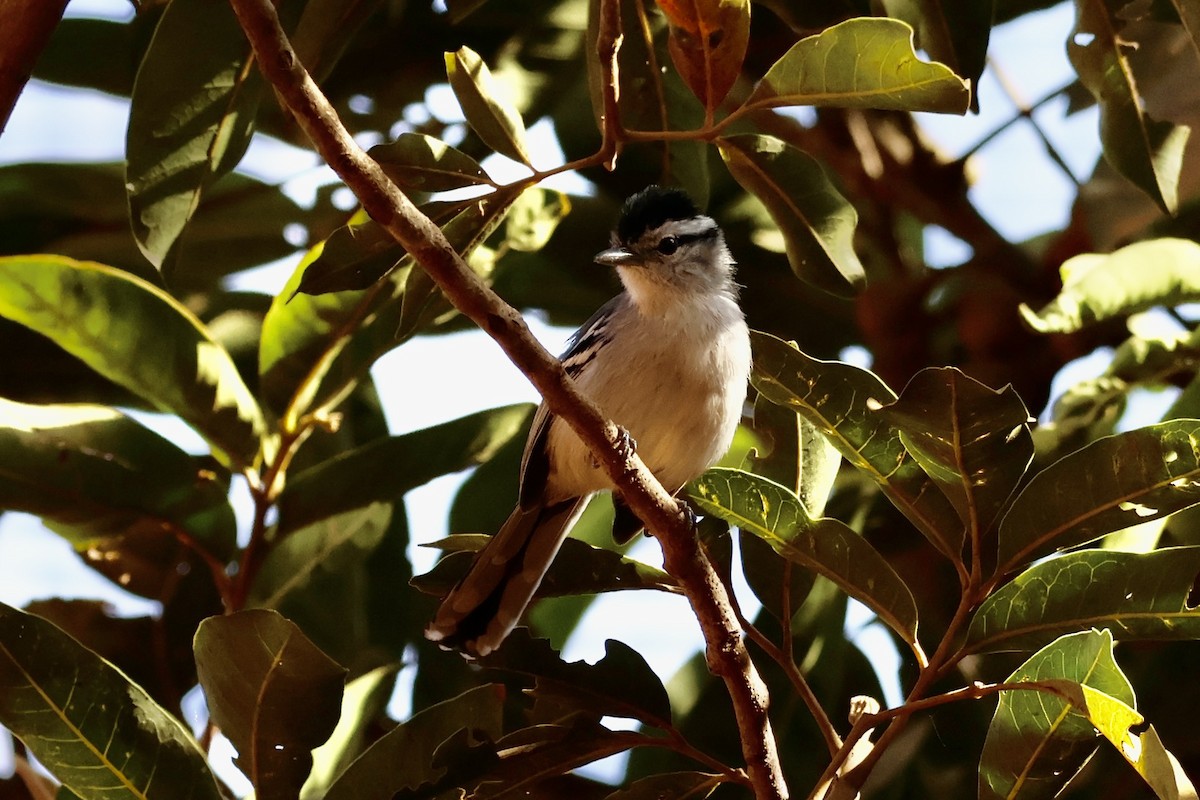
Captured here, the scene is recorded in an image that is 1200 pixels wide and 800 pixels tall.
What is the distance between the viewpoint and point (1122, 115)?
2543mm

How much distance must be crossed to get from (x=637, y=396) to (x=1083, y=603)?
129 centimetres

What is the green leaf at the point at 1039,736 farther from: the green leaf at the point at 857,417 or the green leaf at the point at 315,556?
the green leaf at the point at 315,556

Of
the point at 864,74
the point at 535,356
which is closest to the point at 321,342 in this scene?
the point at 535,356

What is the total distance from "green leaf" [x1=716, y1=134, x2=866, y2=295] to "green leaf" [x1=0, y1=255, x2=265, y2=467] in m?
1.17

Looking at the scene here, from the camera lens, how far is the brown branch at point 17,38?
1.82 m

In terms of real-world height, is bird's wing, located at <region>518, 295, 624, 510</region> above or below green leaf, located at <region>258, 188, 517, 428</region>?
below

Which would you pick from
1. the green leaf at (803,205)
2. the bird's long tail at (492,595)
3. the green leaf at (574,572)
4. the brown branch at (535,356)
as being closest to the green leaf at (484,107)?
Result: the brown branch at (535,356)

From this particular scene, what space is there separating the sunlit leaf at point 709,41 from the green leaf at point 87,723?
1.29 meters

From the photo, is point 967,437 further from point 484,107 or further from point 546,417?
point 546,417

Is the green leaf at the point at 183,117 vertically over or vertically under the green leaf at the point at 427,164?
over

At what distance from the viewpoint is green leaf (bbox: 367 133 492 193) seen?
2.04 m

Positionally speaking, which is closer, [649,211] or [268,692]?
[268,692]

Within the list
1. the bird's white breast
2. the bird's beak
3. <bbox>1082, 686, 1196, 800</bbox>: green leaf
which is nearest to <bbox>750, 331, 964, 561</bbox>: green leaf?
<bbox>1082, 686, 1196, 800</bbox>: green leaf

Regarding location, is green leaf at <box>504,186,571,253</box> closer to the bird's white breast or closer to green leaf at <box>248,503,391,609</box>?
the bird's white breast
